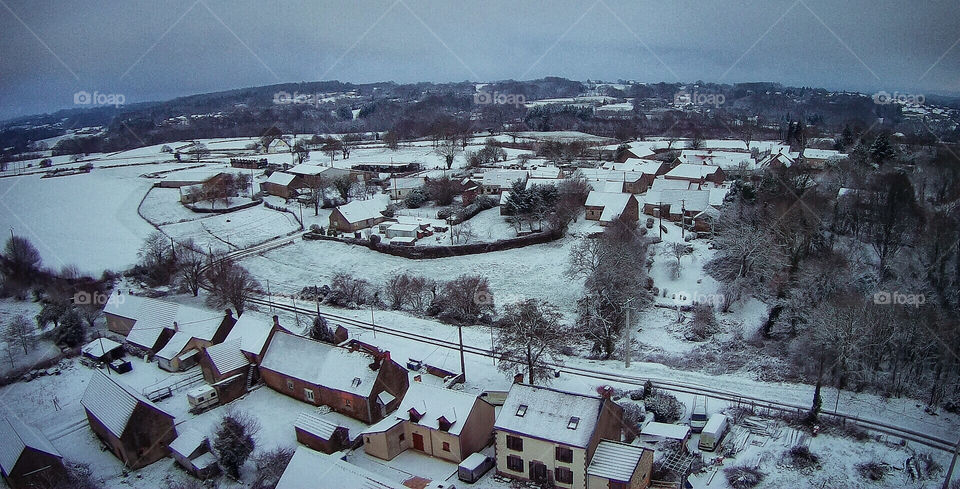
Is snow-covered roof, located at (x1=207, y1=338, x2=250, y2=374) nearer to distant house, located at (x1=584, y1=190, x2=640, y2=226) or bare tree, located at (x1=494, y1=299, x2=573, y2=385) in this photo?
bare tree, located at (x1=494, y1=299, x2=573, y2=385)

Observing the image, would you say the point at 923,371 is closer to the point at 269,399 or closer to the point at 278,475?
the point at 278,475

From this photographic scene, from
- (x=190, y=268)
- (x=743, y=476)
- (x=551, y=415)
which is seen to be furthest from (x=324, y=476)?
(x=190, y=268)

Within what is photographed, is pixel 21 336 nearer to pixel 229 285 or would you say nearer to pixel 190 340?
pixel 229 285

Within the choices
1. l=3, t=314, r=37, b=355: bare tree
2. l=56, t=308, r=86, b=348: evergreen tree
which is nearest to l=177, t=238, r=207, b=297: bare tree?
l=56, t=308, r=86, b=348: evergreen tree

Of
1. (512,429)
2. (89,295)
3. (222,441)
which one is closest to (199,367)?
(222,441)

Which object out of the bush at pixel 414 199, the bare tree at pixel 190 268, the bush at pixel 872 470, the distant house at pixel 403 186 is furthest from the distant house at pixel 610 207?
the bare tree at pixel 190 268

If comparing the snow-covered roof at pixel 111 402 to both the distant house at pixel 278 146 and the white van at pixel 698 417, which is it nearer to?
the white van at pixel 698 417
